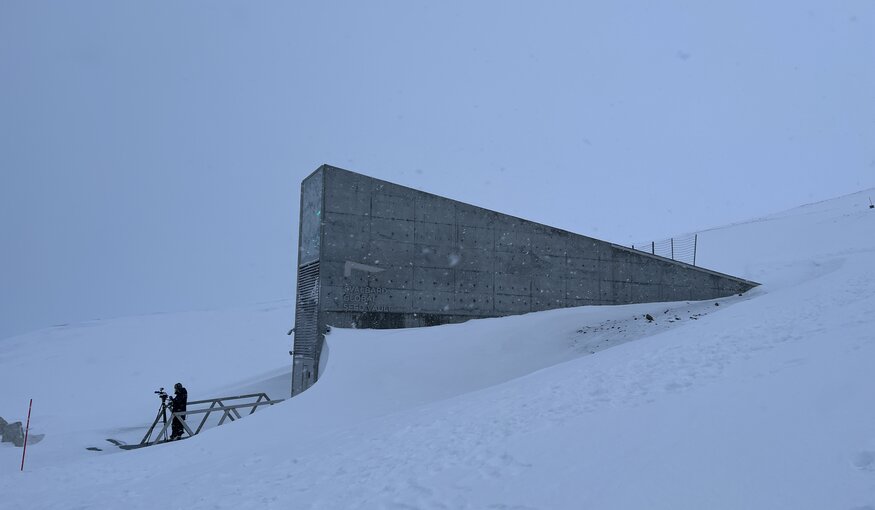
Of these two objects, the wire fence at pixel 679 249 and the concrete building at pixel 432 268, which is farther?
the wire fence at pixel 679 249

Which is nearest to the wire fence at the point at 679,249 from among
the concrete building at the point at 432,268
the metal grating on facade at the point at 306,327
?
the concrete building at the point at 432,268

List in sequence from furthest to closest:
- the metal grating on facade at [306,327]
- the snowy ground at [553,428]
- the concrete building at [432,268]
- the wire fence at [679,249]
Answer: the wire fence at [679,249], the concrete building at [432,268], the metal grating on facade at [306,327], the snowy ground at [553,428]

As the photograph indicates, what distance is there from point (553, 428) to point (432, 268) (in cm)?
1129

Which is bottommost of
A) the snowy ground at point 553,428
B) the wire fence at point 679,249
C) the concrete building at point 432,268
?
the snowy ground at point 553,428

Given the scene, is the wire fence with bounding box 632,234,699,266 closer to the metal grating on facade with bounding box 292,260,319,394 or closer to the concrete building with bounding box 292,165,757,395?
the concrete building with bounding box 292,165,757,395

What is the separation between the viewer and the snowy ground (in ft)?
13.8

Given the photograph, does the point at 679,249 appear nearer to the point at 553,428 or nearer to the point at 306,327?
the point at 306,327

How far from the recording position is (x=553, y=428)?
6152 millimetres

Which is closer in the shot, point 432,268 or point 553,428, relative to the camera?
point 553,428

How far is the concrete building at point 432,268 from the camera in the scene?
1627 centimetres

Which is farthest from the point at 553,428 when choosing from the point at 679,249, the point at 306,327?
the point at 679,249

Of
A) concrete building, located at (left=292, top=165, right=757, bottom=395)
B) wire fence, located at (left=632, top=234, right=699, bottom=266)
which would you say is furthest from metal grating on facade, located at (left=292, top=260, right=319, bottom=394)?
wire fence, located at (left=632, top=234, right=699, bottom=266)

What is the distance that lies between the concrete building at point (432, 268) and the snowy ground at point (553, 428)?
1.06m

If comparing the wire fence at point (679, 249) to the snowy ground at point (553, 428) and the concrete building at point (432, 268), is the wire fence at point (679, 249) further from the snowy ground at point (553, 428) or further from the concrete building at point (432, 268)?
the snowy ground at point (553, 428)
